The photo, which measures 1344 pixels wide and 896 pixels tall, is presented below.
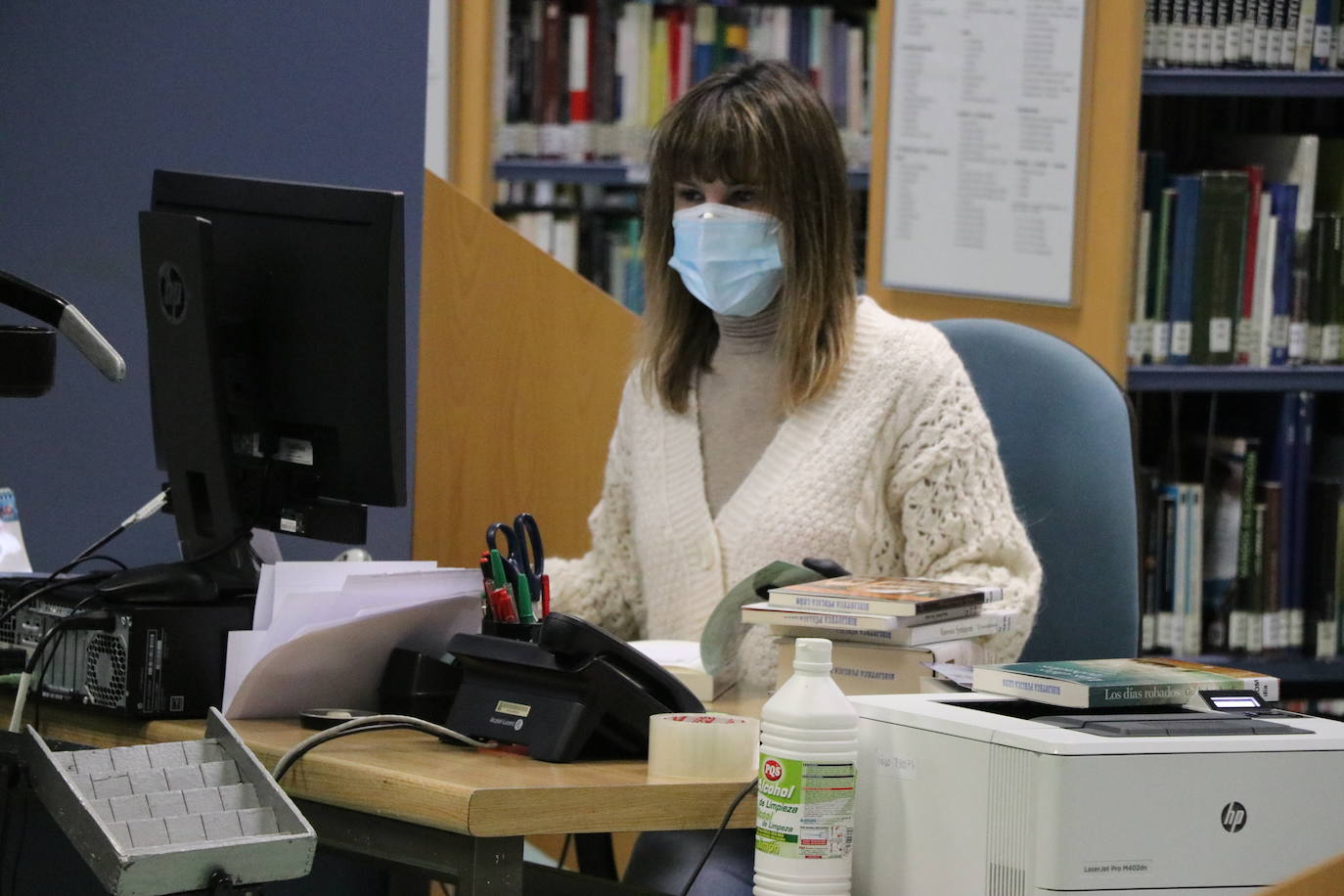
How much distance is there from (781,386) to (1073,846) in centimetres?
98

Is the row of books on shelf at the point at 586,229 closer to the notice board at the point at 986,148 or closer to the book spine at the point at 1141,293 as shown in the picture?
the notice board at the point at 986,148

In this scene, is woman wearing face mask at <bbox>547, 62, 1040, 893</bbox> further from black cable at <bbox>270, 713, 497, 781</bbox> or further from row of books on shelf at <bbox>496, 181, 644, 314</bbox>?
row of books on shelf at <bbox>496, 181, 644, 314</bbox>

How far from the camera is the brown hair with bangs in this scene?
75.5 inches

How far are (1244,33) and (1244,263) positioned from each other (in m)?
0.41

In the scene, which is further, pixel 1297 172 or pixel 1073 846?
pixel 1297 172

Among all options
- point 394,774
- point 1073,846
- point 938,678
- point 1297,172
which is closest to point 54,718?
point 394,774

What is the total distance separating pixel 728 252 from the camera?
1922 mm

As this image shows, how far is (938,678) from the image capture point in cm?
135

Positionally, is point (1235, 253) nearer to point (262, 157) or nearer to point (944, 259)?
point (944, 259)

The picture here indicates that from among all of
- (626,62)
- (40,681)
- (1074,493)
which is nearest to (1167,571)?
(1074,493)

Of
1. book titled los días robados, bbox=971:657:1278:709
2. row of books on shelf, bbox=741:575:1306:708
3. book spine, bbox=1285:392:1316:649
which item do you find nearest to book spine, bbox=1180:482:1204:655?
book spine, bbox=1285:392:1316:649

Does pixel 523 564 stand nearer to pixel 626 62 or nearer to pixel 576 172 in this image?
pixel 576 172

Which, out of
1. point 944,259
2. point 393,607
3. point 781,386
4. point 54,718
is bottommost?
point 54,718

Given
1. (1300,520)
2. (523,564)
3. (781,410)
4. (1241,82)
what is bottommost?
(1300,520)
